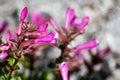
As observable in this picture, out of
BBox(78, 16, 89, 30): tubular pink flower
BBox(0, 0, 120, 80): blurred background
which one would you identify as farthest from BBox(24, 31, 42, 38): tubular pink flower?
BBox(0, 0, 120, 80): blurred background

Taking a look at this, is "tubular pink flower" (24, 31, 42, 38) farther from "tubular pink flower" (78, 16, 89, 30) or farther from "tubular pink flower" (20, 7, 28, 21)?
"tubular pink flower" (78, 16, 89, 30)

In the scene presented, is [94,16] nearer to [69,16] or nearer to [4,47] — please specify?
[69,16]

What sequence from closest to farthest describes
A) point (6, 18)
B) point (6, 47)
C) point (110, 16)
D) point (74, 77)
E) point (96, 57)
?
point (6, 47), point (96, 57), point (74, 77), point (6, 18), point (110, 16)

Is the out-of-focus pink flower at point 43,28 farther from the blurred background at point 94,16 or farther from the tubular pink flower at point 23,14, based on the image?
the blurred background at point 94,16

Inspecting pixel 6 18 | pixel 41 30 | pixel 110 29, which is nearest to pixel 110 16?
pixel 110 29

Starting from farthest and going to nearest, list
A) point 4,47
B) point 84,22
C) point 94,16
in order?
point 94,16, point 84,22, point 4,47

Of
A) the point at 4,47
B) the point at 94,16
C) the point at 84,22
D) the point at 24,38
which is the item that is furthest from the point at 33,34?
the point at 94,16

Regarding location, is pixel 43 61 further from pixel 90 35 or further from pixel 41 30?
pixel 41 30

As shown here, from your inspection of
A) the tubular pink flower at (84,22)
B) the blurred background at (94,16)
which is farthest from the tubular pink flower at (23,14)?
the blurred background at (94,16)
